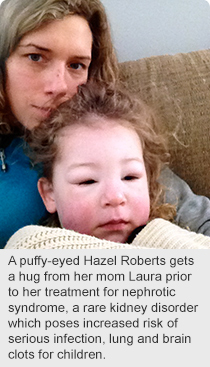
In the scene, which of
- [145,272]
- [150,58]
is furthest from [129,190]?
[150,58]

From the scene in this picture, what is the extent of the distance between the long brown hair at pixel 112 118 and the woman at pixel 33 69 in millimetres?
21

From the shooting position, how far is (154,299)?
0.38 m

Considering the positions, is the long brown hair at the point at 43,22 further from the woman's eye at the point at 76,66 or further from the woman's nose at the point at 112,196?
the woman's nose at the point at 112,196

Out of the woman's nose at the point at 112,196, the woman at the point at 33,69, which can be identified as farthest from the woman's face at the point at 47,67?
the woman's nose at the point at 112,196

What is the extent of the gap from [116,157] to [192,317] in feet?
0.70

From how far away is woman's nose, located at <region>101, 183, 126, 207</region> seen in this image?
498 mm

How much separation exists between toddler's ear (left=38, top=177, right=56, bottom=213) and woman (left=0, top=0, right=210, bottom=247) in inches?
0.7

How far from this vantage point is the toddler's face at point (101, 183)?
0.51m

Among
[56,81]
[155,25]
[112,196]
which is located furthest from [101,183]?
[155,25]

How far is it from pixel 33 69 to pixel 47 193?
168 mm

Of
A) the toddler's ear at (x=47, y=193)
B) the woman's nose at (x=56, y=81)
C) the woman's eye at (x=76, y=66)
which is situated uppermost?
the woman's eye at (x=76, y=66)

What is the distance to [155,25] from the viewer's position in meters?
0.68

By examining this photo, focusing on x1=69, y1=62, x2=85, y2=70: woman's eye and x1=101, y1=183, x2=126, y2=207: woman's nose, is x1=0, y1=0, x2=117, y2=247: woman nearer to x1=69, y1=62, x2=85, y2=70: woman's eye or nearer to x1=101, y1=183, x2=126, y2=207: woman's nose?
x1=69, y1=62, x2=85, y2=70: woman's eye

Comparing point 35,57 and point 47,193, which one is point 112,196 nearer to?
point 47,193
